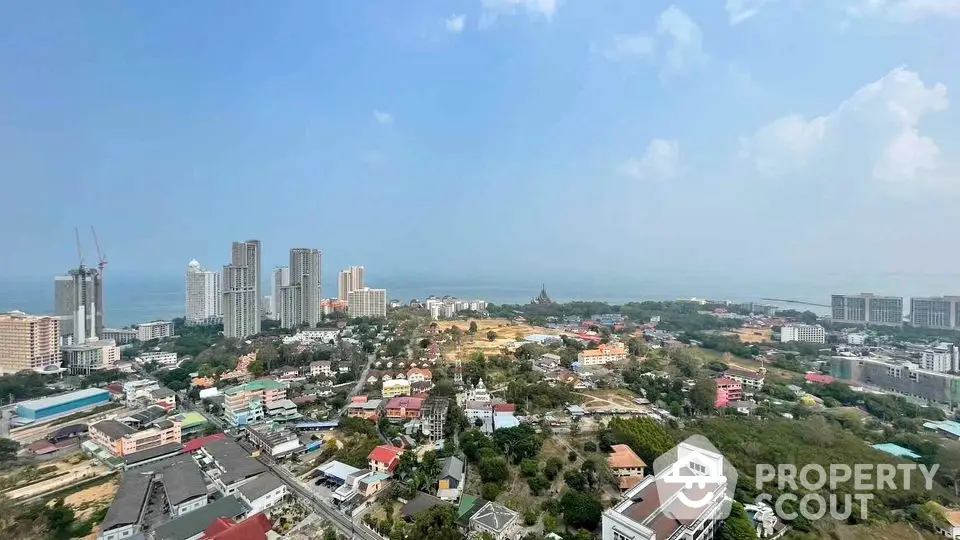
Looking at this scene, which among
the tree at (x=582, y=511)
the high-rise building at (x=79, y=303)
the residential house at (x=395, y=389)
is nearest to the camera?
the tree at (x=582, y=511)

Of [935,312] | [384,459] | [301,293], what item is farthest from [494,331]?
[935,312]

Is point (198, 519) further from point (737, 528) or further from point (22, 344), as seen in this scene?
point (22, 344)

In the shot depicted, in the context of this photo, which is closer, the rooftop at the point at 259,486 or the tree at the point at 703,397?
the rooftop at the point at 259,486

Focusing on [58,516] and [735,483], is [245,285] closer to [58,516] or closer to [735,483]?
[58,516]

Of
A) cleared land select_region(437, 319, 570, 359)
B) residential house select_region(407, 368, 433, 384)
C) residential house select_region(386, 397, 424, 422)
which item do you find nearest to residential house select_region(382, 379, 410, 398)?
residential house select_region(407, 368, 433, 384)

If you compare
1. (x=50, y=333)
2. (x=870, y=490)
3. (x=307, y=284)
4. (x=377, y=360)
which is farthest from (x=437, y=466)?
(x=307, y=284)

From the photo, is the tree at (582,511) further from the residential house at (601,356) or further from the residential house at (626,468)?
the residential house at (601,356)

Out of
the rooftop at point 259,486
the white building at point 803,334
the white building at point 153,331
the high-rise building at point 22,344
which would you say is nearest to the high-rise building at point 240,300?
the white building at point 153,331

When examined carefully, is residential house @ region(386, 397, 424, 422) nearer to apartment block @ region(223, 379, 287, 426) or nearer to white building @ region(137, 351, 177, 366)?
apartment block @ region(223, 379, 287, 426)
